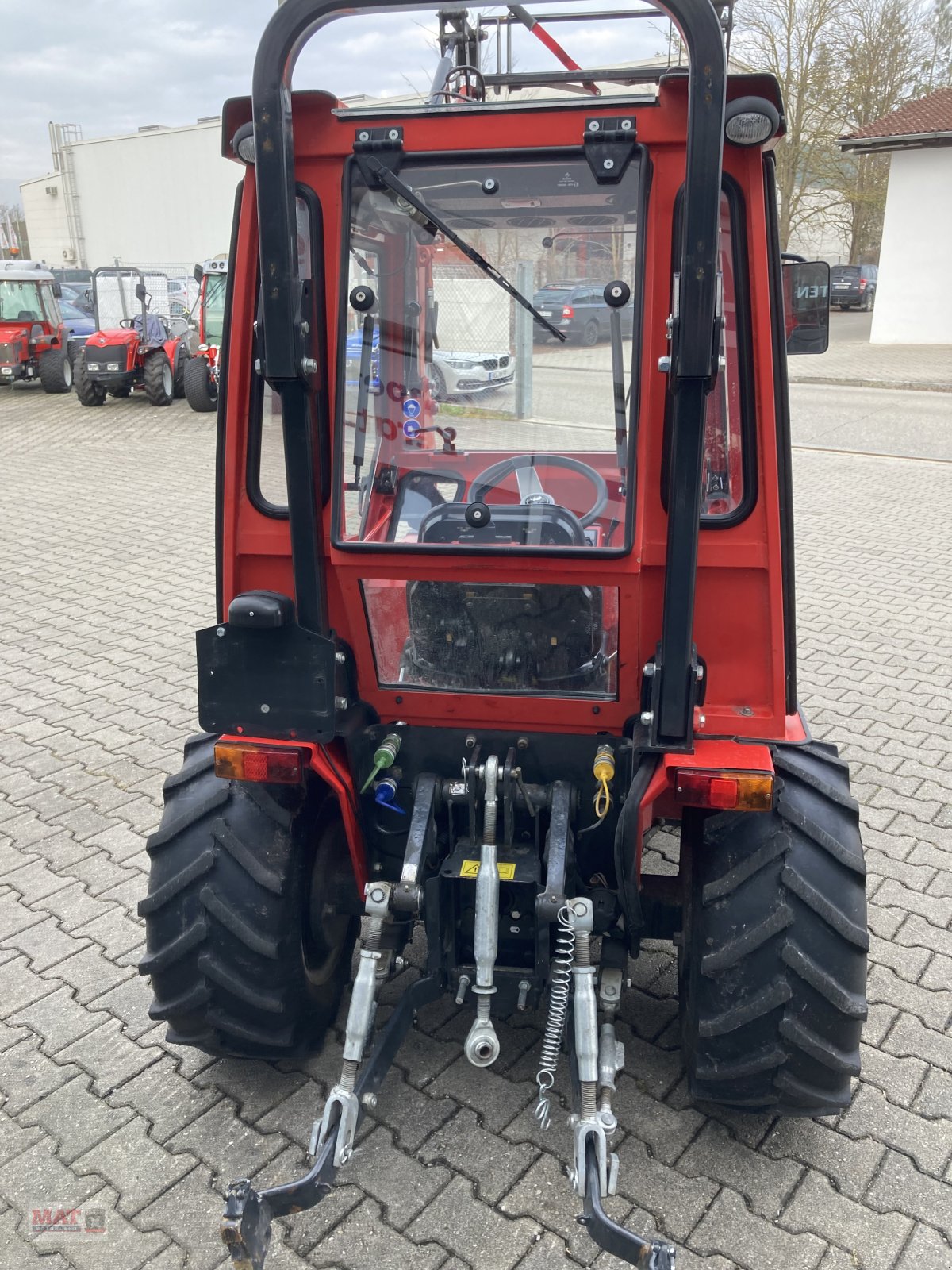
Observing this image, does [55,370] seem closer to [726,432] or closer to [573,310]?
[573,310]

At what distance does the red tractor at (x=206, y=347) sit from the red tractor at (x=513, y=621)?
14.1m

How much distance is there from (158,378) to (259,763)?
15.4 meters

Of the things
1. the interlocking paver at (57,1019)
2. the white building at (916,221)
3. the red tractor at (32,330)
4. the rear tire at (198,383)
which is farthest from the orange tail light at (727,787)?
the white building at (916,221)

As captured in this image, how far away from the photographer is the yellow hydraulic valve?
261 centimetres

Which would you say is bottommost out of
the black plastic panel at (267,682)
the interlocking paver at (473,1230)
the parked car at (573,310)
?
the interlocking paver at (473,1230)

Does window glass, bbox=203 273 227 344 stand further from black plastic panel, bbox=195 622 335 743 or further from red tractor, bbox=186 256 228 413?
black plastic panel, bbox=195 622 335 743

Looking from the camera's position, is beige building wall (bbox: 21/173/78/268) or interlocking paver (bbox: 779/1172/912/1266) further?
beige building wall (bbox: 21/173/78/268)

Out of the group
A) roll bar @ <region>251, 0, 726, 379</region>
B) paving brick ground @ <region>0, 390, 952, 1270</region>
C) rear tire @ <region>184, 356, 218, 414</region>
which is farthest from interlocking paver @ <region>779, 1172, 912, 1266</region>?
rear tire @ <region>184, 356, 218, 414</region>

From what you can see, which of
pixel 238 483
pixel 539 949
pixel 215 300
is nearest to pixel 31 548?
pixel 238 483

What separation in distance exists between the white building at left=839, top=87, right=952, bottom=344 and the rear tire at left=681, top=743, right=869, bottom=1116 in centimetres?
2608

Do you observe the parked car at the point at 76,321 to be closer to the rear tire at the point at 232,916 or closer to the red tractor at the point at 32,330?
the red tractor at the point at 32,330

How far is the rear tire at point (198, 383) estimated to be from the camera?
16.0m

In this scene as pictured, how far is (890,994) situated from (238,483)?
2526mm

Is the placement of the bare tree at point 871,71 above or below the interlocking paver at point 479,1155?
above
